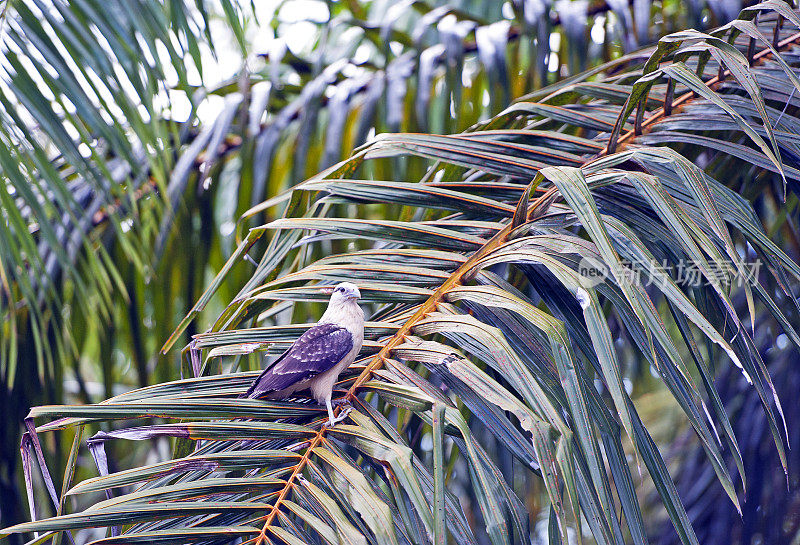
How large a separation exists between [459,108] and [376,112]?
43 centimetres

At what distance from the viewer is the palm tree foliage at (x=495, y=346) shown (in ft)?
3.58

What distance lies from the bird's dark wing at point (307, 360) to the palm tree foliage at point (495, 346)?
61 millimetres

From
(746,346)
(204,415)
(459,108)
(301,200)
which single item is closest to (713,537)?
(746,346)

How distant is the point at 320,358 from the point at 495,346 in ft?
1.37

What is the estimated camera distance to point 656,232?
59.0 inches

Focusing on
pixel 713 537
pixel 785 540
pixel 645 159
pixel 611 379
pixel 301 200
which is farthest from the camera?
pixel 713 537

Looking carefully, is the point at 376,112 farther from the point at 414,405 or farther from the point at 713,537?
the point at 713,537

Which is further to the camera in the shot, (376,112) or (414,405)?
(376,112)

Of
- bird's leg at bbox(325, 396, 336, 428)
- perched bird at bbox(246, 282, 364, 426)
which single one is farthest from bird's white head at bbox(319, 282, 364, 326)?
bird's leg at bbox(325, 396, 336, 428)

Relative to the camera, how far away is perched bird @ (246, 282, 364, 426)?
1.45 m

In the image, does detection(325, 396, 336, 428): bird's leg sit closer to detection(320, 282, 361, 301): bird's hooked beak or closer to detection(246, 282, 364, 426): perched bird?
detection(246, 282, 364, 426): perched bird

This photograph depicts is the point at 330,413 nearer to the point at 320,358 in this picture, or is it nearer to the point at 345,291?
the point at 320,358

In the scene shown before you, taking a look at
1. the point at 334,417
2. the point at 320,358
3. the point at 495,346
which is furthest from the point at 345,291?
the point at 495,346

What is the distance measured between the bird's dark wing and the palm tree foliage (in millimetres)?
61
